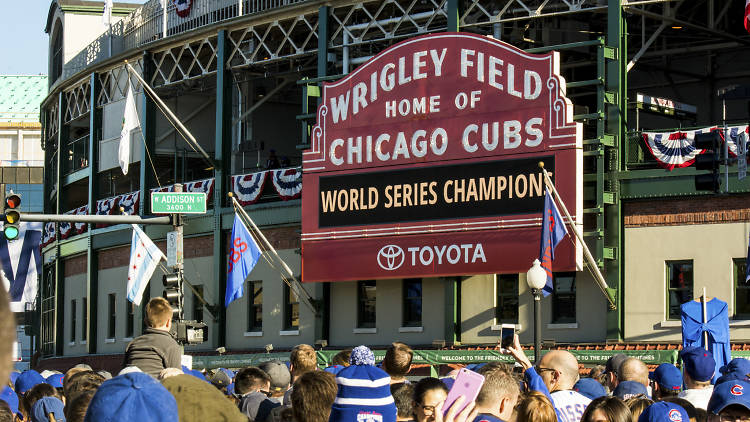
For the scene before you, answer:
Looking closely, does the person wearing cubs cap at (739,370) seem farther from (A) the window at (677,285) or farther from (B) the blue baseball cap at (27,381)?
(A) the window at (677,285)

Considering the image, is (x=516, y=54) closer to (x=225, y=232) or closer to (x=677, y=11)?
(x=677, y=11)

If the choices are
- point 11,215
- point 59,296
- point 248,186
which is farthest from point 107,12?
point 11,215

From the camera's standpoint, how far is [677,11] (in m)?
33.5

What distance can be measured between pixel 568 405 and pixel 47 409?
4.46 metres

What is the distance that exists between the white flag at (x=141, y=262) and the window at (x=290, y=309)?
14.2 feet

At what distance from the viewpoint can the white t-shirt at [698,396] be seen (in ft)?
33.8

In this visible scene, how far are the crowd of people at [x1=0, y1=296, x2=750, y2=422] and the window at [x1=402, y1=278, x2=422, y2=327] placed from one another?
20130mm

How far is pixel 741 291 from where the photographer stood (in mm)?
28469

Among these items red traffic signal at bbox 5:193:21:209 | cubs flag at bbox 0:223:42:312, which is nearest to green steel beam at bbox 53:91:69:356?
cubs flag at bbox 0:223:42:312

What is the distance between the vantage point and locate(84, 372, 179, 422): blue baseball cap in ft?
15.4

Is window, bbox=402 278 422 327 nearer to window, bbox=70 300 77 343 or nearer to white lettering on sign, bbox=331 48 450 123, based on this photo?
white lettering on sign, bbox=331 48 450 123

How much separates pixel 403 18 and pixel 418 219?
5596mm

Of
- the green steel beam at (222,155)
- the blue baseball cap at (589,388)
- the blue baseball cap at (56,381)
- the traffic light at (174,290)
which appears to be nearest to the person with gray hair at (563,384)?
the blue baseball cap at (589,388)

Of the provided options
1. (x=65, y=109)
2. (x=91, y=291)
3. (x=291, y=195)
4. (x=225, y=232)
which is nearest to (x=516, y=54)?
(x=291, y=195)
